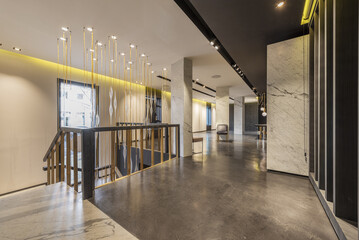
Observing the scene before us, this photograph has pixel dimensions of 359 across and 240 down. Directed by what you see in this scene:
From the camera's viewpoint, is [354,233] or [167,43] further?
[167,43]

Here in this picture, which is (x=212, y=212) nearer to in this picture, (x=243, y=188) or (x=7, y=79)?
(x=243, y=188)

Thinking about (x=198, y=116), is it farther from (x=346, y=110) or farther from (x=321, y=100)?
(x=346, y=110)

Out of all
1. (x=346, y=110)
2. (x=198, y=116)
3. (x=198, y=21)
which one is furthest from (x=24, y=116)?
(x=198, y=116)

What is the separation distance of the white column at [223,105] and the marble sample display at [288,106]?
17.7 ft

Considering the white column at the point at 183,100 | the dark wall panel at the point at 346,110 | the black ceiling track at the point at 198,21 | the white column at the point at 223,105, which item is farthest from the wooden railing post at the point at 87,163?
the white column at the point at 223,105

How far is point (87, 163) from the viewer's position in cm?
234

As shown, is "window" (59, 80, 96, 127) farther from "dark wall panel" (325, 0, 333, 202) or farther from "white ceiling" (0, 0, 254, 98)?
"dark wall panel" (325, 0, 333, 202)

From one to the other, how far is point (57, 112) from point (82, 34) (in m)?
3.66

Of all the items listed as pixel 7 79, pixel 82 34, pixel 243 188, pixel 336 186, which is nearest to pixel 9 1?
pixel 82 34

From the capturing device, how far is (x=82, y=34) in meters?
3.44

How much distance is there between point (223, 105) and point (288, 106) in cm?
571

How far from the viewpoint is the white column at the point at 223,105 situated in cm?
886

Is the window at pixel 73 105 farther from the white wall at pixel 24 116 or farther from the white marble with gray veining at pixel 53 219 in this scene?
the white marble with gray veining at pixel 53 219

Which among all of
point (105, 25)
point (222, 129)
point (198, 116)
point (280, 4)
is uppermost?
point (105, 25)
